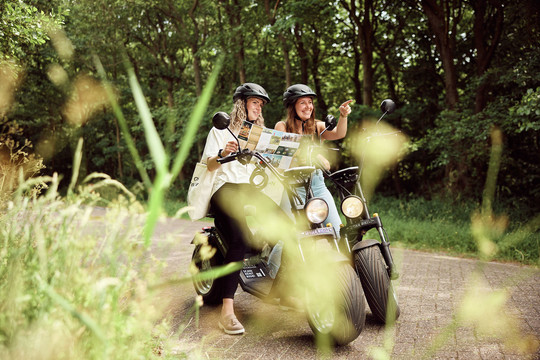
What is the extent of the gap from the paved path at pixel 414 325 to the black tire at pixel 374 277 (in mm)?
239

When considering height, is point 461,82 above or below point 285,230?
above

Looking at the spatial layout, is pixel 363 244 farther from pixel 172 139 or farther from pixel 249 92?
pixel 172 139

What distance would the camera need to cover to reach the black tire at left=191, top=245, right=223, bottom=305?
4.19 meters

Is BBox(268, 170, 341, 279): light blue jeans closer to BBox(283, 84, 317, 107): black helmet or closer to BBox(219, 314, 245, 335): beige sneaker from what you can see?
BBox(219, 314, 245, 335): beige sneaker

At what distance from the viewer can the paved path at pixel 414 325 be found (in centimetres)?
312

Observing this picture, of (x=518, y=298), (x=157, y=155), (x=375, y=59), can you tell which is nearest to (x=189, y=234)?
(x=518, y=298)

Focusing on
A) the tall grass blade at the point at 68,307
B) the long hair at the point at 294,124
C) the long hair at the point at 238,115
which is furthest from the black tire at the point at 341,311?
the tall grass blade at the point at 68,307

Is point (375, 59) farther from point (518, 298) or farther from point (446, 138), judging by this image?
point (518, 298)

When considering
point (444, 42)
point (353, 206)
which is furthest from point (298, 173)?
point (444, 42)

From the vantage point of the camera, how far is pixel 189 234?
938cm

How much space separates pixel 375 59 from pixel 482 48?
5.75 m

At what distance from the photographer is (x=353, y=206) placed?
3449 millimetres

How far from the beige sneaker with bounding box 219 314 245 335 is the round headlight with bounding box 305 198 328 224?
106cm

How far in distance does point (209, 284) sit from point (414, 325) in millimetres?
1913
